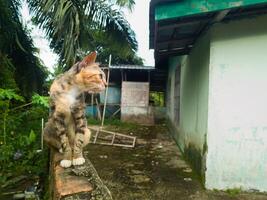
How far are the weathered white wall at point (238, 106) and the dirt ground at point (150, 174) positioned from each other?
0.29 metres

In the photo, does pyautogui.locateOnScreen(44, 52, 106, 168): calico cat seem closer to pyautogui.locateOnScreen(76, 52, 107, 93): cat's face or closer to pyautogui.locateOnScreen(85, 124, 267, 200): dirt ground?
pyautogui.locateOnScreen(76, 52, 107, 93): cat's face

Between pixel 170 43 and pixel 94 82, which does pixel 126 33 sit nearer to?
pixel 170 43

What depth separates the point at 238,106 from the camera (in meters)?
5.29

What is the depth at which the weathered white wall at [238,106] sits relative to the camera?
17.1 ft

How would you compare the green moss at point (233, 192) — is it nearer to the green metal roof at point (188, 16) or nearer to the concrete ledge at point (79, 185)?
the green metal roof at point (188, 16)

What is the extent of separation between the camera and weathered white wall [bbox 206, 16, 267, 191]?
5219 millimetres

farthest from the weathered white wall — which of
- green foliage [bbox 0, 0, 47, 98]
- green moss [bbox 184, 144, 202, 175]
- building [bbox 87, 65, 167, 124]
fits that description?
building [bbox 87, 65, 167, 124]

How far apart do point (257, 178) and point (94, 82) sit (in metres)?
3.59

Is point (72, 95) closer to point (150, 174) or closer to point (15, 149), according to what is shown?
point (15, 149)

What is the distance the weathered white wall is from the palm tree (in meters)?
3.87

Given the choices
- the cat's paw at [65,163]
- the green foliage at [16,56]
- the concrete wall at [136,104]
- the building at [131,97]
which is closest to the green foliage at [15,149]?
the green foliage at [16,56]

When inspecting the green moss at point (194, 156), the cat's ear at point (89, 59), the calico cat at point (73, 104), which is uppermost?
the cat's ear at point (89, 59)

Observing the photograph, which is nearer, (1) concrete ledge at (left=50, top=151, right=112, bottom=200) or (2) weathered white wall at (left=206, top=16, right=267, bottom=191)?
(1) concrete ledge at (left=50, top=151, right=112, bottom=200)

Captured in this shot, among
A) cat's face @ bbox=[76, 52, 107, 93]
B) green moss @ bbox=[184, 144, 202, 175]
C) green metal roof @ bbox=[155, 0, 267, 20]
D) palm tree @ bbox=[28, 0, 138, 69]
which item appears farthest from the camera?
palm tree @ bbox=[28, 0, 138, 69]
